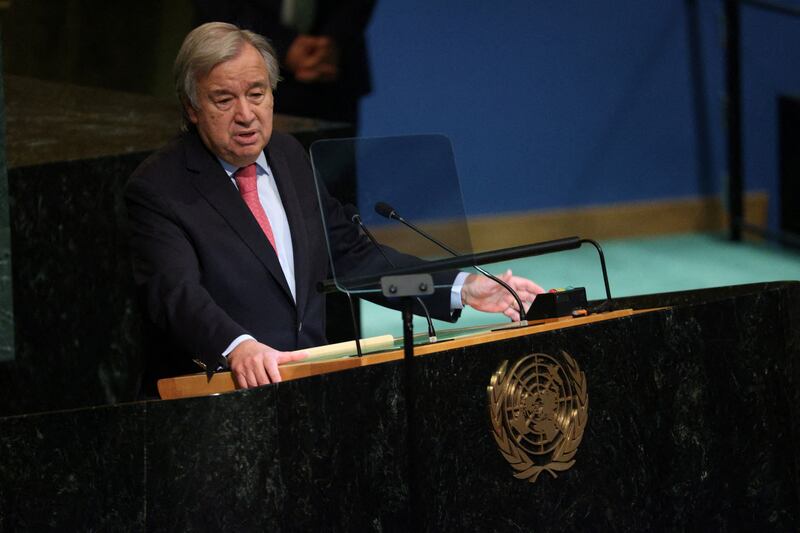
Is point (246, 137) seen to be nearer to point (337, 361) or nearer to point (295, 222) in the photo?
point (295, 222)

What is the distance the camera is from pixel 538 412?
2.28m

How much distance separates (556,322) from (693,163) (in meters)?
3.97

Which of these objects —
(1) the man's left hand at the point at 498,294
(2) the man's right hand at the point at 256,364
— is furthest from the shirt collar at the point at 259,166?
(2) the man's right hand at the point at 256,364

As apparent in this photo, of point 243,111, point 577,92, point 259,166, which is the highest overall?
point 577,92

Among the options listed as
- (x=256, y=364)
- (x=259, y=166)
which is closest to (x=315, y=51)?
(x=259, y=166)

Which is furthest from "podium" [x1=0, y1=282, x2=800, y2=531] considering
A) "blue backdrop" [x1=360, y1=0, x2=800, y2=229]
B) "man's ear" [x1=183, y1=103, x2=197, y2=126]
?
"blue backdrop" [x1=360, y1=0, x2=800, y2=229]

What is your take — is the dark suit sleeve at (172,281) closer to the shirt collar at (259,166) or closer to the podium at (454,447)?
the shirt collar at (259,166)

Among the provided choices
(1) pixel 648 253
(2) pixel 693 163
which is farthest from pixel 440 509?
(2) pixel 693 163

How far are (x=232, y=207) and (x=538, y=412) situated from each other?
900mm

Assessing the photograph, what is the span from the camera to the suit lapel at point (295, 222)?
2.86 meters

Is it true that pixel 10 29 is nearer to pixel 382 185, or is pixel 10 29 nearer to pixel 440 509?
pixel 382 185

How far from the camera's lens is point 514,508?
2.27 metres

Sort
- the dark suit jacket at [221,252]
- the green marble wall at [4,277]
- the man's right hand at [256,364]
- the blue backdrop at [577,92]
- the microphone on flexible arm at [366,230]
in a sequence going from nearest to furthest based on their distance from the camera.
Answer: the man's right hand at [256,364] → the microphone on flexible arm at [366,230] → the dark suit jacket at [221,252] → the green marble wall at [4,277] → the blue backdrop at [577,92]

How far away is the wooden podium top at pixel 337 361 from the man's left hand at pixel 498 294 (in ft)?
0.83
